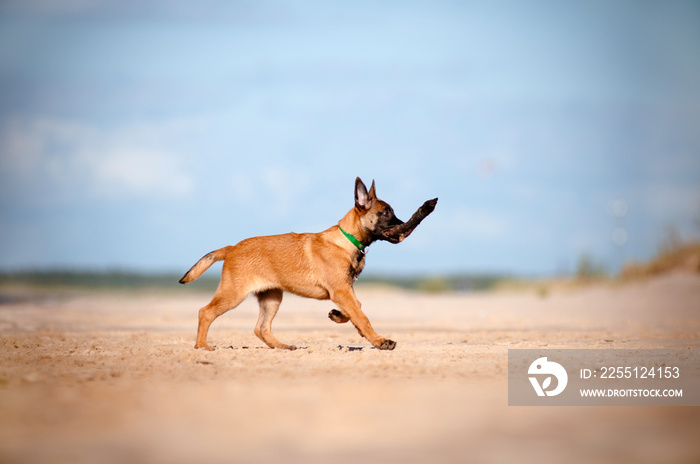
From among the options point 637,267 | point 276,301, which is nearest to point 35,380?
point 276,301

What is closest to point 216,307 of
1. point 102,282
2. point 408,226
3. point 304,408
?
point 408,226

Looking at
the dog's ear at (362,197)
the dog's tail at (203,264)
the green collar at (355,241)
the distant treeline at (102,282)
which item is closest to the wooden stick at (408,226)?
the green collar at (355,241)

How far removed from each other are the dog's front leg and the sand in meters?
0.18

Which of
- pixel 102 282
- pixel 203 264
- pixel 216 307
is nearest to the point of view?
pixel 216 307

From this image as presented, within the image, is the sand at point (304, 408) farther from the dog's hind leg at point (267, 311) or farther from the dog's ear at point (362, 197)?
the dog's ear at point (362, 197)

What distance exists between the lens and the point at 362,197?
9320mm

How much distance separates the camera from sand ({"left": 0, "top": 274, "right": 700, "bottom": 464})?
4.43m

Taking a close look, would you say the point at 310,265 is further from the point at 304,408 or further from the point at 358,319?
the point at 304,408

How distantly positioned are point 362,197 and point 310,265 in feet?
3.35

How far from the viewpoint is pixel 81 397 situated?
232 inches

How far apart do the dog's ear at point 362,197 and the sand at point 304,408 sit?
1.70 metres

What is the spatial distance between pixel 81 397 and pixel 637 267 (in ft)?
66.3

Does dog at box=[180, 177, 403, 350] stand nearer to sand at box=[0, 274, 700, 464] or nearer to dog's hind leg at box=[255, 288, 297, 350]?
dog's hind leg at box=[255, 288, 297, 350]

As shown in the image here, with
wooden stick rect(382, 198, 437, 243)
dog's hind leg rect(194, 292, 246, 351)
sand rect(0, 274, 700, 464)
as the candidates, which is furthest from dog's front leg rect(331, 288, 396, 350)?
dog's hind leg rect(194, 292, 246, 351)
